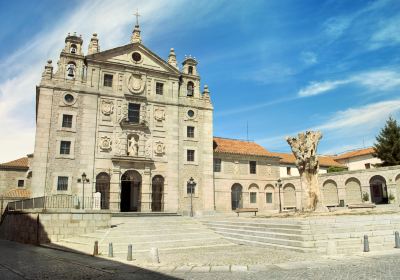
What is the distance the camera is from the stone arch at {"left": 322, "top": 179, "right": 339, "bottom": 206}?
134 ft

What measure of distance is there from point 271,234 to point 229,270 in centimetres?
642

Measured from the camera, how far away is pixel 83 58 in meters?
32.9

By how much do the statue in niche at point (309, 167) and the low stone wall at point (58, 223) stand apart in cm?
1352

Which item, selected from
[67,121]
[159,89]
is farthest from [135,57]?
[67,121]

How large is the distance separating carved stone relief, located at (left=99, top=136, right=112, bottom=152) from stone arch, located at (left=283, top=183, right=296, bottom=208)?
23948mm

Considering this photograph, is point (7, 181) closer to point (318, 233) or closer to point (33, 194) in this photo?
point (33, 194)

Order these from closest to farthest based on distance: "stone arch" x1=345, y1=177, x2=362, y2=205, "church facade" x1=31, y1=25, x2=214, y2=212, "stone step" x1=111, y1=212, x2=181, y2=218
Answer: "stone step" x1=111, y1=212, x2=181, y2=218 < "church facade" x1=31, y1=25, x2=214, y2=212 < "stone arch" x1=345, y1=177, x2=362, y2=205

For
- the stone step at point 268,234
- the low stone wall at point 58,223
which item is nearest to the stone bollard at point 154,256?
the stone step at point 268,234

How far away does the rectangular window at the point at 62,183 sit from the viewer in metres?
29.5

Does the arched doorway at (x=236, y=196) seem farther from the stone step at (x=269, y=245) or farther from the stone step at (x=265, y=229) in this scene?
the stone step at (x=269, y=245)

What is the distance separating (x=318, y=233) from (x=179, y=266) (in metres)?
6.62

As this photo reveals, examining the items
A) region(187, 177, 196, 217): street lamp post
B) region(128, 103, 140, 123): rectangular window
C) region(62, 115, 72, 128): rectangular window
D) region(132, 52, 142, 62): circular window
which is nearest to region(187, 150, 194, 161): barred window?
region(187, 177, 196, 217): street lamp post

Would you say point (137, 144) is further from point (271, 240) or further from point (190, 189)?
point (271, 240)

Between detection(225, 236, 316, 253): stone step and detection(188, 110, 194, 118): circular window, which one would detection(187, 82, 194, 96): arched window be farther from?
detection(225, 236, 316, 253): stone step
